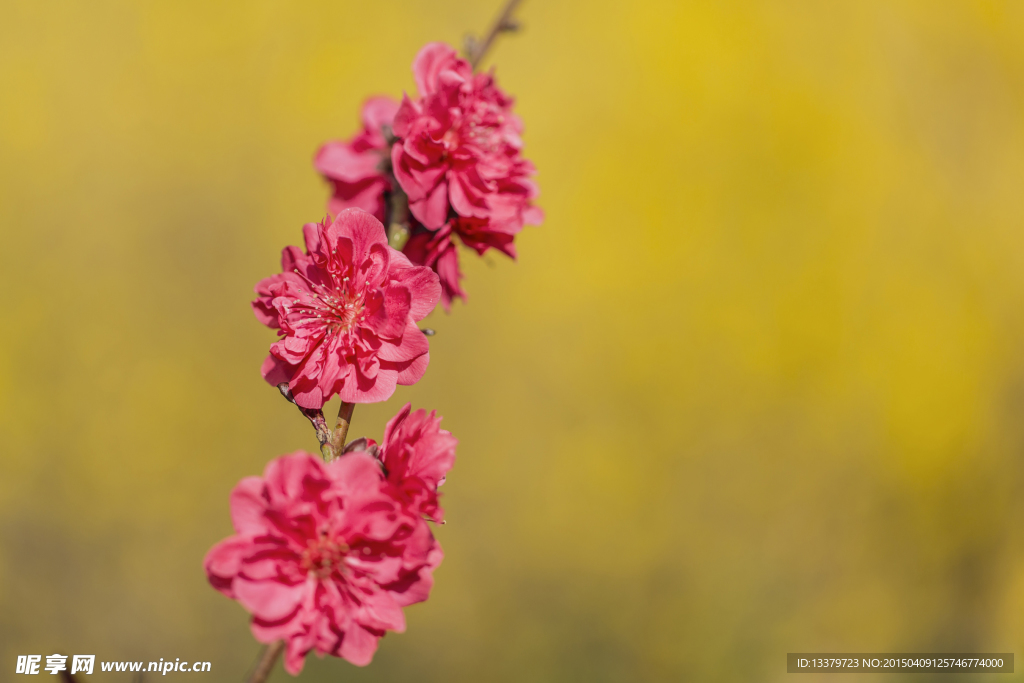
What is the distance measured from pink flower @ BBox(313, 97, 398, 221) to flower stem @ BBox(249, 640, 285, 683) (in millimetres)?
518

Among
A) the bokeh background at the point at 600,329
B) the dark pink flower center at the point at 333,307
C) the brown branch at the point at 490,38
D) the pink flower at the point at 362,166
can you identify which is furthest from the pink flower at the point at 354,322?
the bokeh background at the point at 600,329

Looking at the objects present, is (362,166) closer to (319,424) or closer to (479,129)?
(479,129)

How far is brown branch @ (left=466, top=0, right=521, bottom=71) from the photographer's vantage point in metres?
0.85

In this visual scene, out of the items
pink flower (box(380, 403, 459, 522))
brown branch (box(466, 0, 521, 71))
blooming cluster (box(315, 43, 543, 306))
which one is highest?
brown branch (box(466, 0, 521, 71))

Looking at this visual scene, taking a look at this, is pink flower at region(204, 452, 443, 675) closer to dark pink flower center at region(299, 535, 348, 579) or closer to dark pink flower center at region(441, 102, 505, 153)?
dark pink flower center at region(299, 535, 348, 579)

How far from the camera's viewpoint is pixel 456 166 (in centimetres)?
69

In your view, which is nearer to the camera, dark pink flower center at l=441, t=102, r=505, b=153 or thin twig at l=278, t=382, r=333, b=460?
thin twig at l=278, t=382, r=333, b=460

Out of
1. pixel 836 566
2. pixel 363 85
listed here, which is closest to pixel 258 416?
pixel 363 85

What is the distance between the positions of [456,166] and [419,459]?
0.30m

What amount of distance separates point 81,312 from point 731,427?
259 cm

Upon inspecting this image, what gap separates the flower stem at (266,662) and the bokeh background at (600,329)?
1.97 metres

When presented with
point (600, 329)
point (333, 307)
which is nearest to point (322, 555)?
point (333, 307)

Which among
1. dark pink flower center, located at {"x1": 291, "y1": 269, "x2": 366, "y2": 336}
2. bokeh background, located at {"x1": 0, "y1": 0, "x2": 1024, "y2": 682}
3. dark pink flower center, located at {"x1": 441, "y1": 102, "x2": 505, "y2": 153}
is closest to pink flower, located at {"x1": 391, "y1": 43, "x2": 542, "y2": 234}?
dark pink flower center, located at {"x1": 441, "y1": 102, "x2": 505, "y2": 153}

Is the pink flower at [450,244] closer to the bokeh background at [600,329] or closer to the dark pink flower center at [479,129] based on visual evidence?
the dark pink flower center at [479,129]
